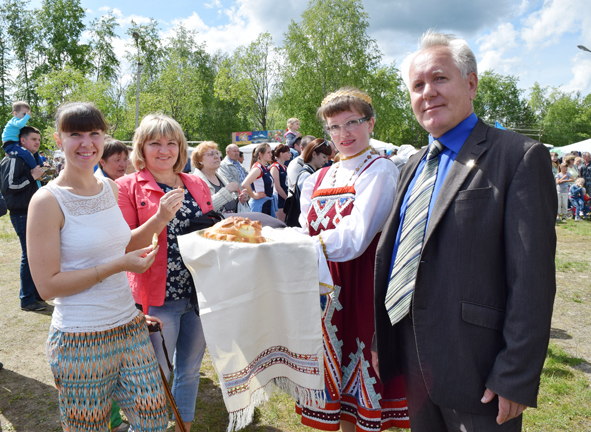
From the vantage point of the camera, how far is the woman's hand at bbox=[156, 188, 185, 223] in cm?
209

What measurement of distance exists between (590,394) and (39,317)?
6.56 metres

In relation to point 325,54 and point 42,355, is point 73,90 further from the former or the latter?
point 42,355

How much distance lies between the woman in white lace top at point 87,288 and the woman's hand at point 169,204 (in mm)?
237

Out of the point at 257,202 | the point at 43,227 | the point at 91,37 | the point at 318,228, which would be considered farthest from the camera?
the point at 91,37

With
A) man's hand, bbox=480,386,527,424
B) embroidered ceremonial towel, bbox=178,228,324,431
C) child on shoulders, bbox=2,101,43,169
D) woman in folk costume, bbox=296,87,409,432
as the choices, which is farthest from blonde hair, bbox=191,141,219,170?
man's hand, bbox=480,386,527,424

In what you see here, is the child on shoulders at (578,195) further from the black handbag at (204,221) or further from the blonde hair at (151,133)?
the blonde hair at (151,133)

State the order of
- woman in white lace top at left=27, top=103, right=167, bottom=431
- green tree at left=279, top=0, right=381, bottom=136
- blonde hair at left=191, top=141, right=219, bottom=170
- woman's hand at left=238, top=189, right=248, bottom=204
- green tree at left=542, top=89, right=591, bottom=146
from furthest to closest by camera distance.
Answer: green tree at left=542, top=89, right=591, bottom=146
green tree at left=279, top=0, right=381, bottom=136
woman's hand at left=238, top=189, right=248, bottom=204
blonde hair at left=191, top=141, right=219, bottom=170
woman in white lace top at left=27, top=103, right=167, bottom=431

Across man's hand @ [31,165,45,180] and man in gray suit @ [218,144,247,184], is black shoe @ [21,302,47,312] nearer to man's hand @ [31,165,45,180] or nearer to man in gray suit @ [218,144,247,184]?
man's hand @ [31,165,45,180]

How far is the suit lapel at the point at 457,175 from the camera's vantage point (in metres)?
1.43

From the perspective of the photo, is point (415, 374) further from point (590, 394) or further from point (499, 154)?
point (590, 394)

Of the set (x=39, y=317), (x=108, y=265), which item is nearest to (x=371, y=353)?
(x=108, y=265)

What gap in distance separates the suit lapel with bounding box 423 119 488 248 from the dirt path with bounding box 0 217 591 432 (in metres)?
2.40

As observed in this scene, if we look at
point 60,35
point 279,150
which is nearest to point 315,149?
point 279,150

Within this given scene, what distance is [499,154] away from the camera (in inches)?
54.8
